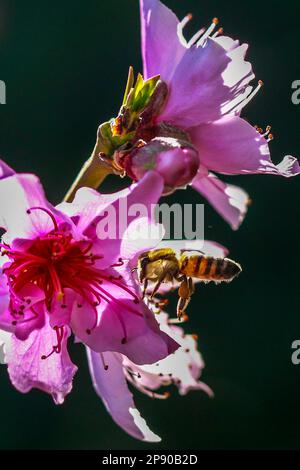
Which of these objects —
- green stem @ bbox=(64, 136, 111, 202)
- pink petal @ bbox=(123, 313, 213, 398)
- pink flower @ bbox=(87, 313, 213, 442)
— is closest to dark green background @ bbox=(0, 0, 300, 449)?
pink petal @ bbox=(123, 313, 213, 398)

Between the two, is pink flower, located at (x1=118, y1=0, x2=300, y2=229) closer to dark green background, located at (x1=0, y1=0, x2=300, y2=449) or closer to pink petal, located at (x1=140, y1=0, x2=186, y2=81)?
pink petal, located at (x1=140, y1=0, x2=186, y2=81)

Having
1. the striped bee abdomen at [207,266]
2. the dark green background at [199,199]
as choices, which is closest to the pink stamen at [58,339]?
the striped bee abdomen at [207,266]

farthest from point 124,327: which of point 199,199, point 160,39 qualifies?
point 199,199

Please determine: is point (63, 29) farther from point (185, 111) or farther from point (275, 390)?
point (185, 111)

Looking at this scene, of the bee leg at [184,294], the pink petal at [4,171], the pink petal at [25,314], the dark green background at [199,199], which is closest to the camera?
the pink petal at [4,171]

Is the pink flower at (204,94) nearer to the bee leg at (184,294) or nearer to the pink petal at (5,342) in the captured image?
the bee leg at (184,294)
